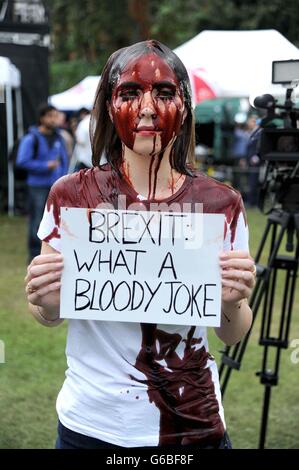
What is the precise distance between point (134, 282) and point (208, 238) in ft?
0.63

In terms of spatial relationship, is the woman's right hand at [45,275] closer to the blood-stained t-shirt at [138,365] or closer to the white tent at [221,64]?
Result: the blood-stained t-shirt at [138,365]

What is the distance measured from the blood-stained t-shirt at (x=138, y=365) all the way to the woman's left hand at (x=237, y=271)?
0.35ft

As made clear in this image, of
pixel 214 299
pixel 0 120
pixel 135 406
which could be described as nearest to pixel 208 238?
pixel 214 299

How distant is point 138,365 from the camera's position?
1.83 meters

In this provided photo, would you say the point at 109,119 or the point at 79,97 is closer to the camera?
the point at 109,119

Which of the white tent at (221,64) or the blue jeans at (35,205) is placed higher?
the white tent at (221,64)

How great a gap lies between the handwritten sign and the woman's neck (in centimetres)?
8

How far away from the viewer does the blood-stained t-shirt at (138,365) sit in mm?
1826

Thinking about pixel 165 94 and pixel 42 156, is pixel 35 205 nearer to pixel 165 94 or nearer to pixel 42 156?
pixel 42 156

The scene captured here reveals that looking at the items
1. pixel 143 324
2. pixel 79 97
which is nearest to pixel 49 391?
pixel 143 324

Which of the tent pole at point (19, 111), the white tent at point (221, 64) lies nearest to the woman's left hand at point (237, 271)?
the white tent at point (221, 64)

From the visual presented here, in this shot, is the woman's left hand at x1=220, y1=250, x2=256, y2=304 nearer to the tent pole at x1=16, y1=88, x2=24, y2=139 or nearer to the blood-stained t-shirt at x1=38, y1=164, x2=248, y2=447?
the blood-stained t-shirt at x1=38, y1=164, x2=248, y2=447

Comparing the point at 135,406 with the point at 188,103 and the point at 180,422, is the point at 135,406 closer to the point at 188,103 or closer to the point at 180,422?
the point at 180,422

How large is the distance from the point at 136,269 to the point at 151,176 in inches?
8.5
